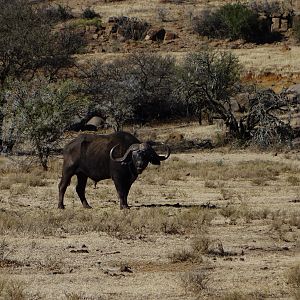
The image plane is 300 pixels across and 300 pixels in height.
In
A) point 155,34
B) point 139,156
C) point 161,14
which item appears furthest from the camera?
point 161,14

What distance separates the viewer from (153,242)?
41.3 ft

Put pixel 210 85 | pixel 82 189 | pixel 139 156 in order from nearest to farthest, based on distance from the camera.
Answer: pixel 139 156, pixel 82 189, pixel 210 85

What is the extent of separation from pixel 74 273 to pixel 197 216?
16.3ft

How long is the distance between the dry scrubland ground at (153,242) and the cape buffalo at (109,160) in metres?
0.57

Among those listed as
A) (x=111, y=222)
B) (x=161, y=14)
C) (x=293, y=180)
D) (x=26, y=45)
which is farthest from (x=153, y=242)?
(x=161, y=14)

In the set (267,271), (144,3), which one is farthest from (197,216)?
(144,3)

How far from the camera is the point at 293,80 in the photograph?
169 feet

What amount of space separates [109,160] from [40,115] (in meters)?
12.2

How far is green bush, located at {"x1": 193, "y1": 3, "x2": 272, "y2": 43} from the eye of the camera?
211ft

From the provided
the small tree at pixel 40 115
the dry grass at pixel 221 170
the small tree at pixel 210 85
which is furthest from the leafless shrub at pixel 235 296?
the small tree at pixel 210 85

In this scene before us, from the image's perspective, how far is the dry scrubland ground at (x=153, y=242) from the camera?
9375mm

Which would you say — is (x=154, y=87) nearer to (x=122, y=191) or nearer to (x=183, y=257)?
(x=122, y=191)

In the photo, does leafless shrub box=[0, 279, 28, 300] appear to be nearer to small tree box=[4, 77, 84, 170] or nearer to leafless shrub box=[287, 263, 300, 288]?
leafless shrub box=[287, 263, 300, 288]

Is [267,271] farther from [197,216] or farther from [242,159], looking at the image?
[242,159]
